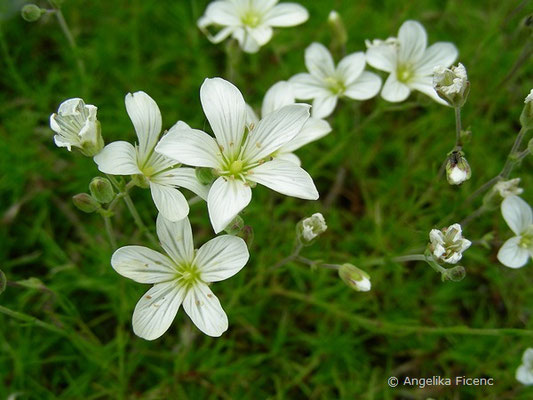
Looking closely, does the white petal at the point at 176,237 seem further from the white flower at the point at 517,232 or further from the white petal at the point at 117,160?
the white flower at the point at 517,232

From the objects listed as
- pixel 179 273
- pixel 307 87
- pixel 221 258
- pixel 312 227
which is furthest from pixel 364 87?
pixel 179 273

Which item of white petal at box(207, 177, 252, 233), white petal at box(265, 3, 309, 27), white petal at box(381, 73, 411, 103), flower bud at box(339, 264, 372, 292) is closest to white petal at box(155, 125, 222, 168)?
white petal at box(207, 177, 252, 233)

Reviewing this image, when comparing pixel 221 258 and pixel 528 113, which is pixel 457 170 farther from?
pixel 221 258

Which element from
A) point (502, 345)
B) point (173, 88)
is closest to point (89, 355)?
point (173, 88)

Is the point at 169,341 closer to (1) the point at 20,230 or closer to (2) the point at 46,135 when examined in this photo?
(1) the point at 20,230

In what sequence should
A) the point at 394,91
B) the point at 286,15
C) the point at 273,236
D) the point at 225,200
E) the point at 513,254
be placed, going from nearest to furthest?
the point at 225,200 < the point at 513,254 < the point at 394,91 < the point at 286,15 < the point at 273,236

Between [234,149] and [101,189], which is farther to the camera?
[234,149]

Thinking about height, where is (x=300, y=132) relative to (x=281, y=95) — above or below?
below
